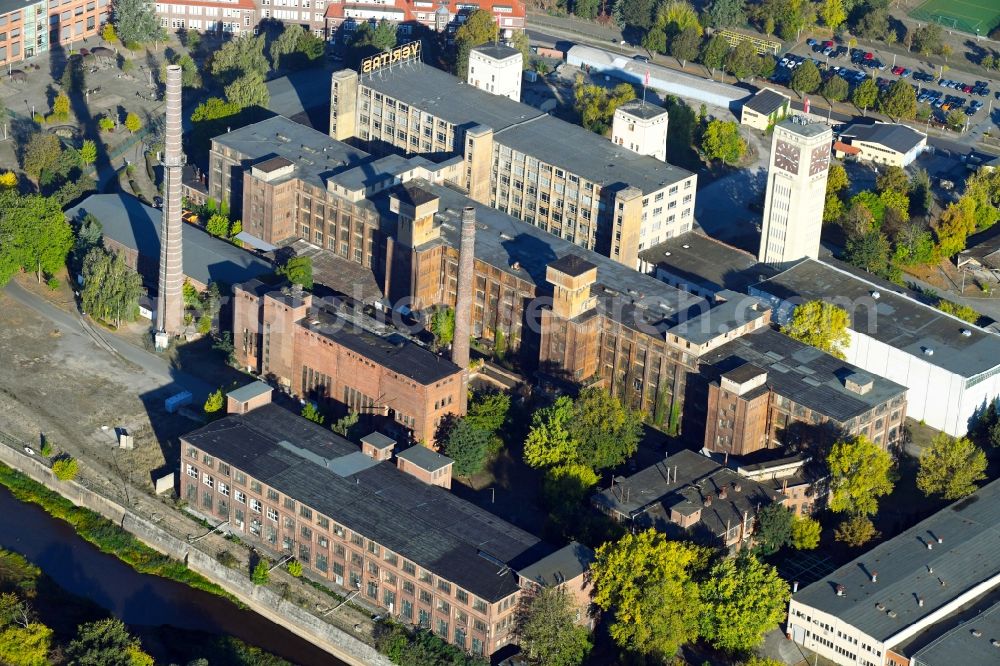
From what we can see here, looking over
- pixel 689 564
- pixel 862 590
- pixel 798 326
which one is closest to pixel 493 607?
pixel 689 564

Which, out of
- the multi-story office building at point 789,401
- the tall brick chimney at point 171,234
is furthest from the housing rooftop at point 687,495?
the tall brick chimney at point 171,234

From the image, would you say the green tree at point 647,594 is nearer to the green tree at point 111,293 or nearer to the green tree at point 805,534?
the green tree at point 805,534

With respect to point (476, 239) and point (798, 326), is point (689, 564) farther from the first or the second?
point (476, 239)

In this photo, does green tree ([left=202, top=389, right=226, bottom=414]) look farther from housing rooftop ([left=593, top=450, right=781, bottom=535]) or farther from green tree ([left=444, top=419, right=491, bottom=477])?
housing rooftop ([left=593, top=450, right=781, bottom=535])

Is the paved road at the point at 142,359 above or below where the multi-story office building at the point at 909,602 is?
above

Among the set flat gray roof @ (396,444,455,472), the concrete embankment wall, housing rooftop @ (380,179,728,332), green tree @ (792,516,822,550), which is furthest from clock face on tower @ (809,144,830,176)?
the concrete embankment wall

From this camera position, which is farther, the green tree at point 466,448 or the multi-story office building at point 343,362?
the multi-story office building at point 343,362
